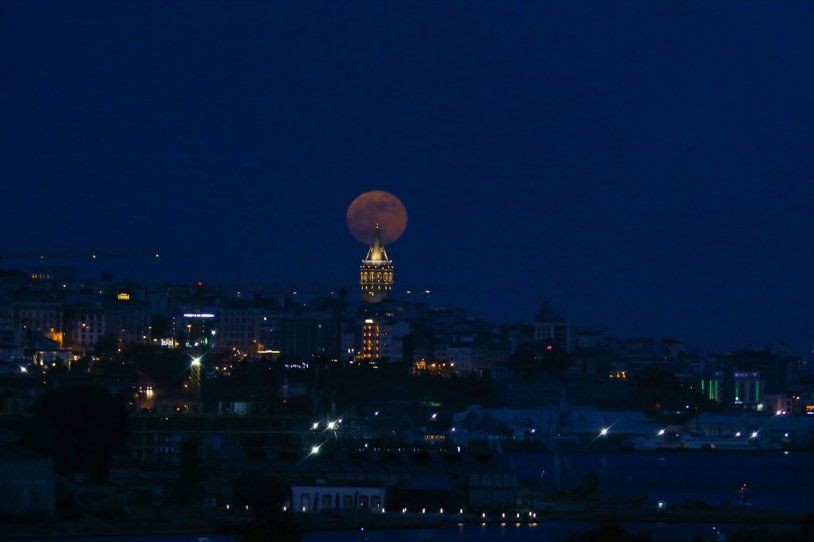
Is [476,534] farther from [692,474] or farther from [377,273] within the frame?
[377,273]

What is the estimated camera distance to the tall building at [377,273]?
268ft

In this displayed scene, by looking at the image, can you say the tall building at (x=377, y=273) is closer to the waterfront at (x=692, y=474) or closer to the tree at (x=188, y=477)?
the waterfront at (x=692, y=474)

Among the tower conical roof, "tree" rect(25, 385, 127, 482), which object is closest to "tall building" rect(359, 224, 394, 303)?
the tower conical roof

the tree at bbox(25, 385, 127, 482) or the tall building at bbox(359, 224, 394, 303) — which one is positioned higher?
the tall building at bbox(359, 224, 394, 303)

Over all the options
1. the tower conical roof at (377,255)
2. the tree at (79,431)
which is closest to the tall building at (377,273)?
the tower conical roof at (377,255)

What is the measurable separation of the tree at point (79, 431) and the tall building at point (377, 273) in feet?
182

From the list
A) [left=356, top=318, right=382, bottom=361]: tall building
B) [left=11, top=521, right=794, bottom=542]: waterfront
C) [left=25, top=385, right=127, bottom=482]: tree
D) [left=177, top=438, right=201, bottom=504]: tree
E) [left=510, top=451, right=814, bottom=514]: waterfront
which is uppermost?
[left=356, top=318, right=382, bottom=361]: tall building

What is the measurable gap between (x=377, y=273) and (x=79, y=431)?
58041 mm

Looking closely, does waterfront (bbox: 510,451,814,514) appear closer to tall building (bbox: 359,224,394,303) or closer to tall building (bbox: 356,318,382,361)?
tall building (bbox: 356,318,382,361)

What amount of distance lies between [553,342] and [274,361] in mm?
18498

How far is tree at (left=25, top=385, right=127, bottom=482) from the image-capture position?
2423 cm

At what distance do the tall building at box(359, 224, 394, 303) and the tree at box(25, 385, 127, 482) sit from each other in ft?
182

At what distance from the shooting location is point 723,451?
50.8m

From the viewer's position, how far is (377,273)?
8262 cm
